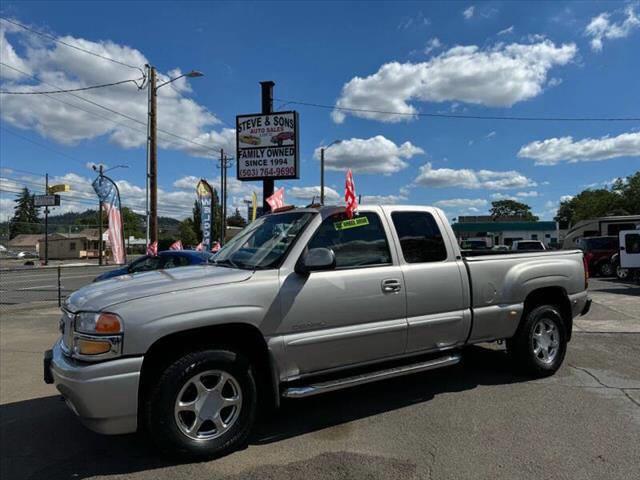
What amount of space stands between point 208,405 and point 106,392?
0.75 m

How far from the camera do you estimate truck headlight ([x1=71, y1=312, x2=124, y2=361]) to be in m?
3.46

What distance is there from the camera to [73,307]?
12.6ft

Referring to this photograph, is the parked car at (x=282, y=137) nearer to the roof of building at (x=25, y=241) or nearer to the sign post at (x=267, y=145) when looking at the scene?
the sign post at (x=267, y=145)

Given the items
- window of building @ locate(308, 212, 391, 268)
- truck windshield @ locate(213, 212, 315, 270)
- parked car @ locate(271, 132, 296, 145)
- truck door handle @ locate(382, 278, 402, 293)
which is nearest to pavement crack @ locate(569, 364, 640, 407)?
truck door handle @ locate(382, 278, 402, 293)

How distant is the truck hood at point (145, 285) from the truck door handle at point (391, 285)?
122 centimetres

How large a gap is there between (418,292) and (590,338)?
195 inches

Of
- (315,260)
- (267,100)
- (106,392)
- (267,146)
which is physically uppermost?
(267,100)

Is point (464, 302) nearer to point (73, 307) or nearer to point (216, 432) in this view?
point (216, 432)

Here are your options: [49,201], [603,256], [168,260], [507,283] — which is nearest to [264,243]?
[507,283]

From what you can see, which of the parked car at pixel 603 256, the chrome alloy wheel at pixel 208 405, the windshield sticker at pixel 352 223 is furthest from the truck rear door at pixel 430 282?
the parked car at pixel 603 256

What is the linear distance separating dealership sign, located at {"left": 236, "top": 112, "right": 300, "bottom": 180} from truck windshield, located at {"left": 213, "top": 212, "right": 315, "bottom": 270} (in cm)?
782

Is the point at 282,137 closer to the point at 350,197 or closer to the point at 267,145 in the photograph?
the point at 267,145

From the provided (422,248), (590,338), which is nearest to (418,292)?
(422,248)

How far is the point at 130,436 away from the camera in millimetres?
4332
